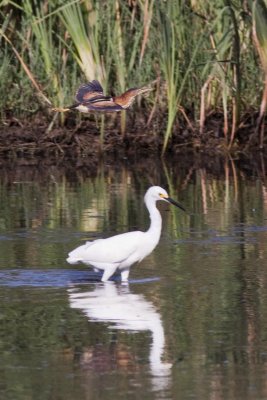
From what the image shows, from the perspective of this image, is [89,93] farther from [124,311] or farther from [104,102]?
[124,311]

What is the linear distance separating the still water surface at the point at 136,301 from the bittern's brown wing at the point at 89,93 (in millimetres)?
1064

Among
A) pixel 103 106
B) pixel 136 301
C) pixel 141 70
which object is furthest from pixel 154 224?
pixel 141 70

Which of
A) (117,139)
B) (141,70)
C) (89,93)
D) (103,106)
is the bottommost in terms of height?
(117,139)

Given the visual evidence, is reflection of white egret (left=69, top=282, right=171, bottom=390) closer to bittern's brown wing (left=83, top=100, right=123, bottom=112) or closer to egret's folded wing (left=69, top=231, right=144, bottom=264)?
egret's folded wing (left=69, top=231, right=144, bottom=264)

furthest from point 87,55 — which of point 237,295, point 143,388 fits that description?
point 143,388

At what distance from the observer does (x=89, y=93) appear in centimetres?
1080

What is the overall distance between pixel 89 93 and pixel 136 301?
3066 millimetres

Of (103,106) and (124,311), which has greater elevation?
(103,106)

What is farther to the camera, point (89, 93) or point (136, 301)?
point (89, 93)

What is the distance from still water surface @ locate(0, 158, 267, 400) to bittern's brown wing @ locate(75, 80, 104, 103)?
1.06m

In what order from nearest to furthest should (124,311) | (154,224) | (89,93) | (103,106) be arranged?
(124,311) → (154,224) → (103,106) → (89,93)

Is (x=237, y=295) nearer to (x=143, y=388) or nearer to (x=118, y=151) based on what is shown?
(x=143, y=388)

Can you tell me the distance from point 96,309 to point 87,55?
7.57m

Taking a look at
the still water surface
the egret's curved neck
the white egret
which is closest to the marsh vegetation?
the still water surface
